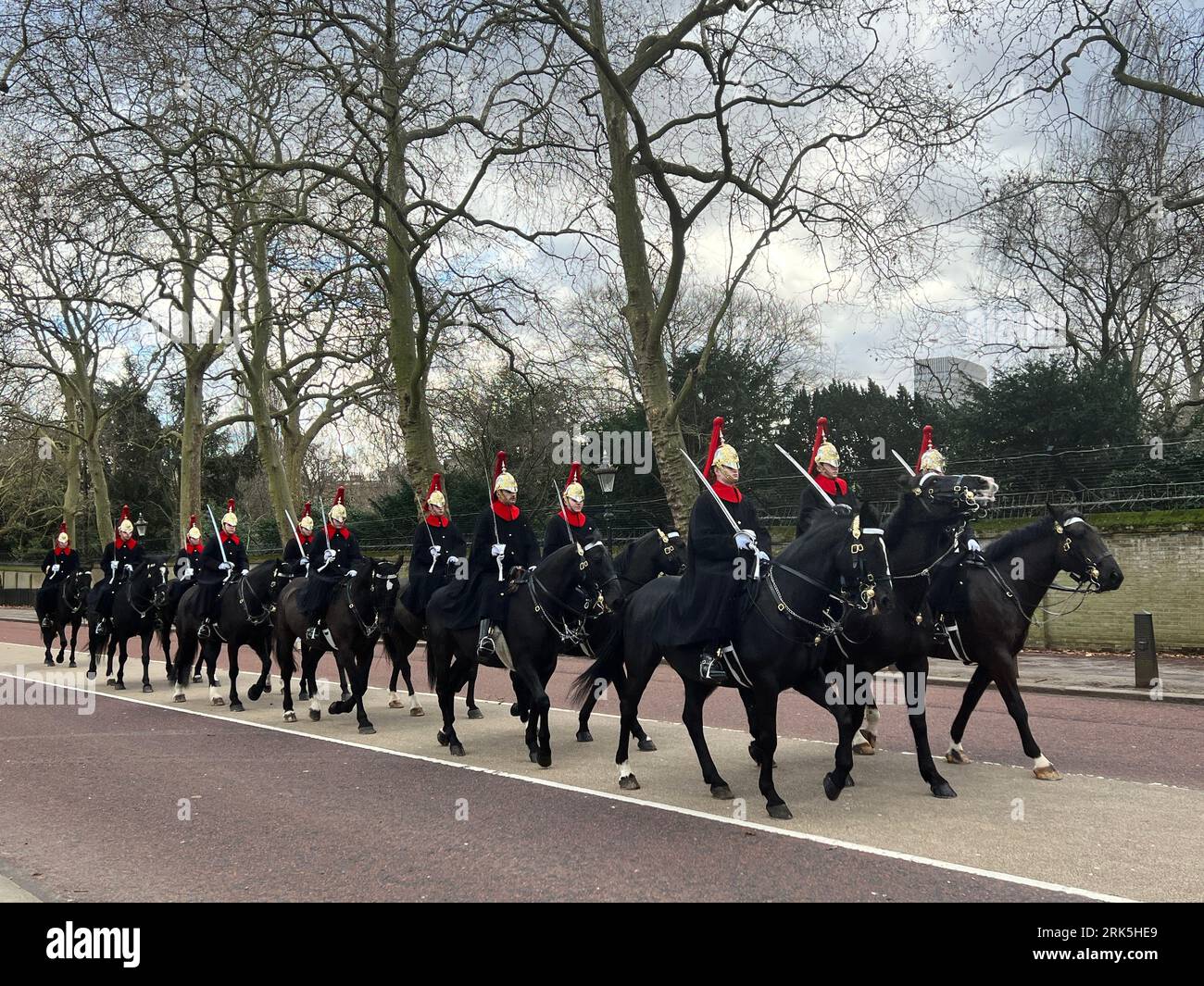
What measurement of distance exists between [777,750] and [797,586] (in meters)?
2.88

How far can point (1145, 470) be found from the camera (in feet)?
64.6

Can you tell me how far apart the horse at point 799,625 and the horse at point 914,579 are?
38 centimetres

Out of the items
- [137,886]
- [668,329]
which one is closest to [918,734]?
[137,886]

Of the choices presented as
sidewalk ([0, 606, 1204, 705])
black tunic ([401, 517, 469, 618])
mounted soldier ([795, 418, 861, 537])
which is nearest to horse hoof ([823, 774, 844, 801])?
mounted soldier ([795, 418, 861, 537])

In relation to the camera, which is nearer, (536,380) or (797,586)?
(797,586)

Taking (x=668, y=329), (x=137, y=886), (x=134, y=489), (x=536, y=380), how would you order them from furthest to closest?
1. (x=134, y=489)
2. (x=668, y=329)
3. (x=536, y=380)
4. (x=137, y=886)

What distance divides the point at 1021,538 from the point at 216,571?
1102 centimetres

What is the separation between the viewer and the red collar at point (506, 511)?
36.3 ft

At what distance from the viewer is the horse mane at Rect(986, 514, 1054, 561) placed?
933 centimetres

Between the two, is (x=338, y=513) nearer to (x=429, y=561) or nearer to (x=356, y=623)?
(x=429, y=561)

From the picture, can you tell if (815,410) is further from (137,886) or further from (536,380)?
(137,886)

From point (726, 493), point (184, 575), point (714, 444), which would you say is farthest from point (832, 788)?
point (184, 575)

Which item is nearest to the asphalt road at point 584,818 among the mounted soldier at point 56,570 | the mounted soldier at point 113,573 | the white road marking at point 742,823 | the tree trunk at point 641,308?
the white road marking at point 742,823

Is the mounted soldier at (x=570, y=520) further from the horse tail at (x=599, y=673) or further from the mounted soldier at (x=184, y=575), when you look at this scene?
the mounted soldier at (x=184, y=575)
